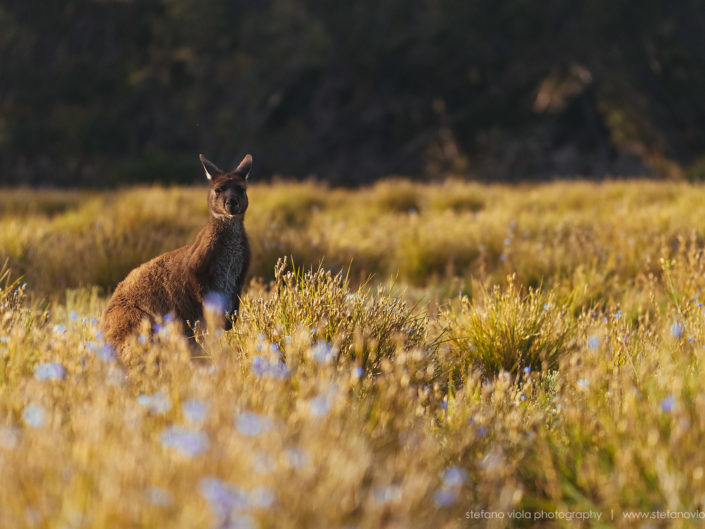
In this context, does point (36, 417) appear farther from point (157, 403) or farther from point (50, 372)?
point (50, 372)

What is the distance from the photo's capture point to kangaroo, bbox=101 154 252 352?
409cm

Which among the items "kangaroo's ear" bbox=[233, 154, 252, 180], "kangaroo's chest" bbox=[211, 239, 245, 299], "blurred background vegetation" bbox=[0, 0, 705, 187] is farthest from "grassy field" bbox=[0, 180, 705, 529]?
"blurred background vegetation" bbox=[0, 0, 705, 187]

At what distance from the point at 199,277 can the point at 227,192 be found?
55 cm

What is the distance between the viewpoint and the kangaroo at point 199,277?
161 inches

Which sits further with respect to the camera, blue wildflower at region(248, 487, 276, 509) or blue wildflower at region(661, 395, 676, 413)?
blue wildflower at region(661, 395, 676, 413)

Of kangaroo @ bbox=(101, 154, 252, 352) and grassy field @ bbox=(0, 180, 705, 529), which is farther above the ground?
kangaroo @ bbox=(101, 154, 252, 352)

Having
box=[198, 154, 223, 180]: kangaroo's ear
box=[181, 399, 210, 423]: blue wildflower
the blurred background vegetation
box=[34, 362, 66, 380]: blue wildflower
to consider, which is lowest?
box=[181, 399, 210, 423]: blue wildflower

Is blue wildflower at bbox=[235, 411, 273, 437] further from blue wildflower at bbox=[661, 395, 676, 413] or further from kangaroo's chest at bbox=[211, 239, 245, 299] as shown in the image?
kangaroo's chest at bbox=[211, 239, 245, 299]

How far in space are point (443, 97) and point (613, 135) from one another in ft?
19.5

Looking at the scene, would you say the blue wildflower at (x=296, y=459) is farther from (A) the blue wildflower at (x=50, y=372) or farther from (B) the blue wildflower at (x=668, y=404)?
(B) the blue wildflower at (x=668, y=404)

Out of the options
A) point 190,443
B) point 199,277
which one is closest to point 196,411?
point 190,443

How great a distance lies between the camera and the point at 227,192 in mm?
4273

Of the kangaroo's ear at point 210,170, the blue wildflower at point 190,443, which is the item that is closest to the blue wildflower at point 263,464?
the blue wildflower at point 190,443

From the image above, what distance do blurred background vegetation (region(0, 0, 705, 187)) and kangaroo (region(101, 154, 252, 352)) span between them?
16565 millimetres
